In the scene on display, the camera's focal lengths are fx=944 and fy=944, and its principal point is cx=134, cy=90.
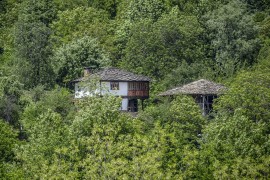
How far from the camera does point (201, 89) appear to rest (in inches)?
3297

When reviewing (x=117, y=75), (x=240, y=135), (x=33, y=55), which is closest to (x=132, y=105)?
(x=117, y=75)

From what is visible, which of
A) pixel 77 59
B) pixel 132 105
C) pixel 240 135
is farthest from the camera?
pixel 77 59

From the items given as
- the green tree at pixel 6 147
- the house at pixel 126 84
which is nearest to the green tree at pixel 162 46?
the house at pixel 126 84

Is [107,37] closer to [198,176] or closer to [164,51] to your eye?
[164,51]

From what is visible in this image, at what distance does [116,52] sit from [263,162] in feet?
148

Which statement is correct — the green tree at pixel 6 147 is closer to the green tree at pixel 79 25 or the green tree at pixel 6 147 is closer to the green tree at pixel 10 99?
the green tree at pixel 10 99

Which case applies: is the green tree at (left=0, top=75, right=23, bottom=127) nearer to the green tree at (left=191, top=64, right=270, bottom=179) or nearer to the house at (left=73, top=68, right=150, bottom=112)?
the house at (left=73, top=68, right=150, bottom=112)

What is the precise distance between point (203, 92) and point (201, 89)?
2.83 ft

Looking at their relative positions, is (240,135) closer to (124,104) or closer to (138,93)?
(138,93)

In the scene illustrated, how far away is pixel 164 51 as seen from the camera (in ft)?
314

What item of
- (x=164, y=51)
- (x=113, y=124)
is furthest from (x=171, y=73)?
(x=113, y=124)

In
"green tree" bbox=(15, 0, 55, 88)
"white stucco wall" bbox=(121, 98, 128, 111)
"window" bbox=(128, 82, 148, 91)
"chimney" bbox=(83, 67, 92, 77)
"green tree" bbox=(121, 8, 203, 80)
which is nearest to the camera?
"window" bbox=(128, 82, 148, 91)

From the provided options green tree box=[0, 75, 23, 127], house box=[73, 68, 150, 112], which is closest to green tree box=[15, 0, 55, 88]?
house box=[73, 68, 150, 112]

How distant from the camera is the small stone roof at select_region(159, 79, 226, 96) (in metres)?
83.1
